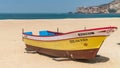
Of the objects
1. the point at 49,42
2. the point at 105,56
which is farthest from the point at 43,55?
the point at 105,56

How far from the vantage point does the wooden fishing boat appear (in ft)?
42.7

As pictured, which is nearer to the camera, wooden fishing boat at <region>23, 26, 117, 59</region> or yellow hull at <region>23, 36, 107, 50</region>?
wooden fishing boat at <region>23, 26, 117, 59</region>

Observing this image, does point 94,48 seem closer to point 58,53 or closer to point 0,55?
point 58,53

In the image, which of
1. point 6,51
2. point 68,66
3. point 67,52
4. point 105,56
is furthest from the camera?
point 6,51

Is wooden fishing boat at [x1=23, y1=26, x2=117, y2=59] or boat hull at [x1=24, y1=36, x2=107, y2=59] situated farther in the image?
boat hull at [x1=24, y1=36, x2=107, y2=59]

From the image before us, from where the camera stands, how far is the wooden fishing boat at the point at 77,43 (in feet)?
42.7

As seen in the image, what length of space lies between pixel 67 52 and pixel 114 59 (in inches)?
97.6

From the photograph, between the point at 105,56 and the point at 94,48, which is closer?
the point at 94,48

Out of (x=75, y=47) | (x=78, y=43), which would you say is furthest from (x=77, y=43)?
(x=75, y=47)

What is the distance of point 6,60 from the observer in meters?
14.6

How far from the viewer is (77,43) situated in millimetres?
13531

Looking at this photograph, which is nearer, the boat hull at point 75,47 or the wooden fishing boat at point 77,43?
the wooden fishing boat at point 77,43

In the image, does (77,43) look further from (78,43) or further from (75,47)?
(75,47)

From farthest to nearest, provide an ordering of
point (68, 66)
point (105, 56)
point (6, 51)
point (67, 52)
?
point (6, 51)
point (105, 56)
point (67, 52)
point (68, 66)
